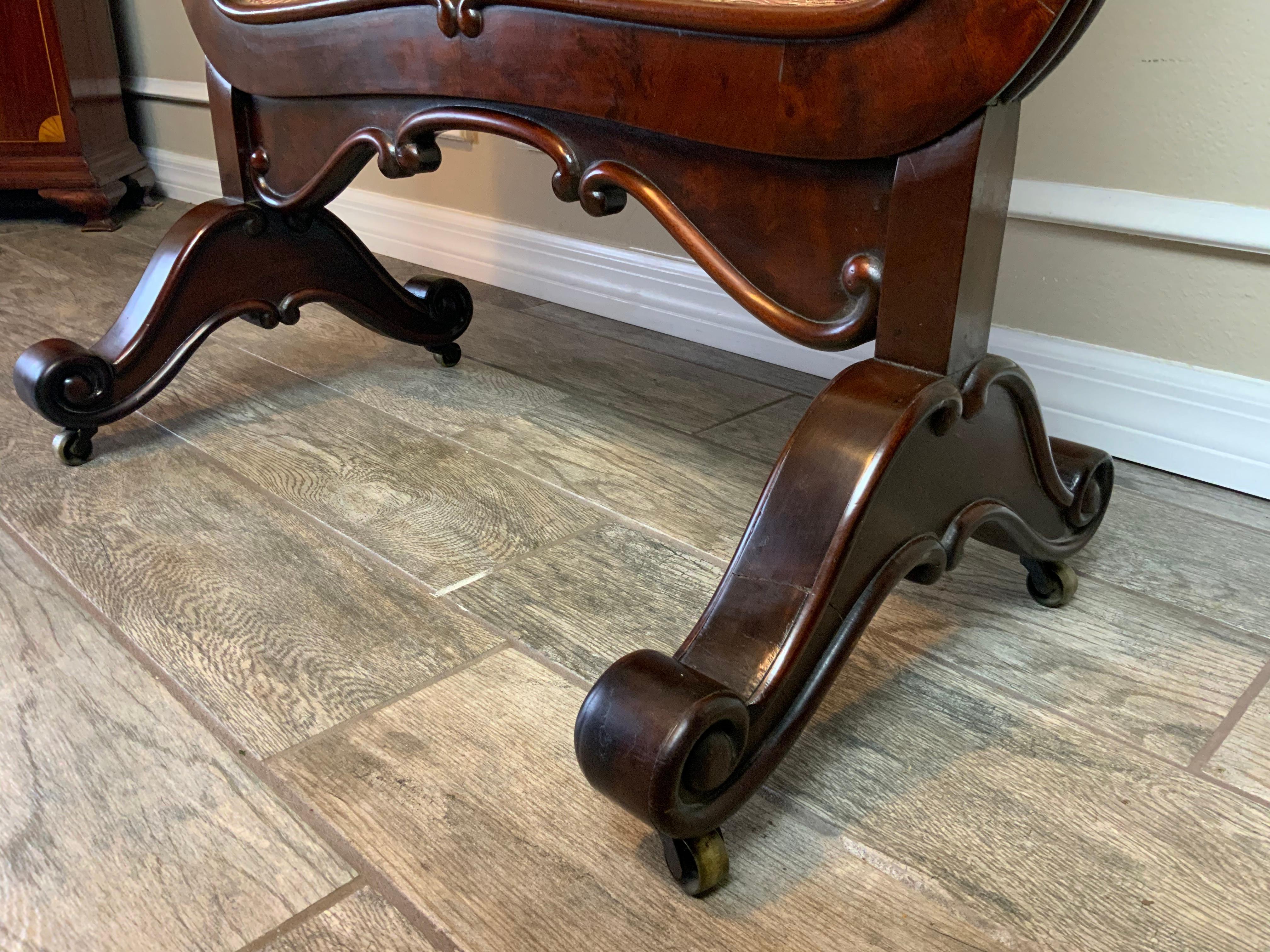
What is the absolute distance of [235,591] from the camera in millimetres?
691

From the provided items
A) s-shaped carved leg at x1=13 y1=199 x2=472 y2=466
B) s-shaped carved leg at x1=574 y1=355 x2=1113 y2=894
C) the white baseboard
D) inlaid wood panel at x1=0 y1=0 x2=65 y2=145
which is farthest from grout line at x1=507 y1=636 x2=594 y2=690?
inlaid wood panel at x1=0 y1=0 x2=65 y2=145

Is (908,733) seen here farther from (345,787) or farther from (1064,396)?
(1064,396)

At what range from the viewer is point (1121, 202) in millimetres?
870

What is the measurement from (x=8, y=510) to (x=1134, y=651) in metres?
0.84

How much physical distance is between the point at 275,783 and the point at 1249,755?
20.7 inches

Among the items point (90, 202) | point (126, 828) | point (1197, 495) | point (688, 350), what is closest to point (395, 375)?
point (688, 350)

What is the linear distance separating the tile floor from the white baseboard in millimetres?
44

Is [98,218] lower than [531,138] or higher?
lower

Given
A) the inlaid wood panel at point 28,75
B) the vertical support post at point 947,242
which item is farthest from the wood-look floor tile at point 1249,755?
the inlaid wood panel at point 28,75

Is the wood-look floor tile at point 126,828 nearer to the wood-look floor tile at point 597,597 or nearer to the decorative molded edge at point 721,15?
the wood-look floor tile at point 597,597

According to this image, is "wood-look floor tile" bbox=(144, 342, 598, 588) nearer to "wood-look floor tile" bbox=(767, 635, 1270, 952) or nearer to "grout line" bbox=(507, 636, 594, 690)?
"grout line" bbox=(507, 636, 594, 690)

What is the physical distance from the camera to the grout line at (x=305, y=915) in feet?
1.40

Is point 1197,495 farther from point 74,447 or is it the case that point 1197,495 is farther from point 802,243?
point 74,447

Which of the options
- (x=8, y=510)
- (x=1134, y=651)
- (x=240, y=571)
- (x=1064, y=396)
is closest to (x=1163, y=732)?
(x=1134, y=651)
